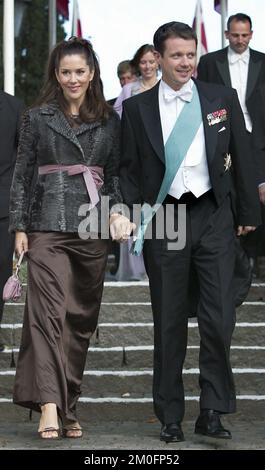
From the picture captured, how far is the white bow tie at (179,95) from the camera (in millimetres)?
7309

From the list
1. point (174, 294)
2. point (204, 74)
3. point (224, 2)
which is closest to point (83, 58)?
point (174, 294)

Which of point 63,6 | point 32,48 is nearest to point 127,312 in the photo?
point 63,6

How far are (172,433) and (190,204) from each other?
1185 mm

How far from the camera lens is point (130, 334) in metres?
→ 9.57

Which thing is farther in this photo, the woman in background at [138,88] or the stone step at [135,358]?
the woman in background at [138,88]

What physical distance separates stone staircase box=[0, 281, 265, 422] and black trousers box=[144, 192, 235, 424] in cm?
122

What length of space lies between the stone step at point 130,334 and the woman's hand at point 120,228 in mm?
2388

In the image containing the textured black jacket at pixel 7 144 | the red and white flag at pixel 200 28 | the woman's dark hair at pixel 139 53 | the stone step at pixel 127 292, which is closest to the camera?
the textured black jacket at pixel 7 144

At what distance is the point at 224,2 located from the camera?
1580 centimetres

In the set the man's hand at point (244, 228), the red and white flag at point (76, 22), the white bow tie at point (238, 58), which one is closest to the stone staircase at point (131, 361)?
the man's hand at point (244, 228)

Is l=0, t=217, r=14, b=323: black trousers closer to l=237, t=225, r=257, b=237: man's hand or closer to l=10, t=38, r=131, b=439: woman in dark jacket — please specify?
l=10, t=38, r=131, b=439: woman in dark jacket

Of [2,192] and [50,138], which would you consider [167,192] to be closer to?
[50,138]

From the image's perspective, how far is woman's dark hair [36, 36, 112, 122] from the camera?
292 inches

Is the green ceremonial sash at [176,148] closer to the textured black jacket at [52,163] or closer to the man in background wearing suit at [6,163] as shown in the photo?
the textured black jacket at [52,163]
